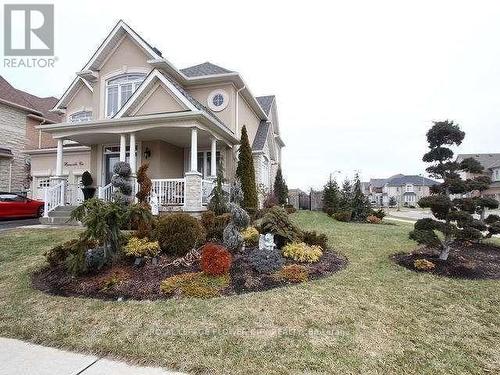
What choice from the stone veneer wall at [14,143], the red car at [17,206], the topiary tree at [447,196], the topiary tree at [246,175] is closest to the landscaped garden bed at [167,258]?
the topiary tree at [447,196]

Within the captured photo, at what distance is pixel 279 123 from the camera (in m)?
23.2

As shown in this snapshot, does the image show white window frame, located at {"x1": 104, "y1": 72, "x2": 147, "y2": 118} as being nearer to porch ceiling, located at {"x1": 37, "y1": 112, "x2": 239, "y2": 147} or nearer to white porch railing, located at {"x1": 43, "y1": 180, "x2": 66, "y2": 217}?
porch ceiling, located at {"x1": 37, "y1": 112, "x2": 239, "y2": 147}

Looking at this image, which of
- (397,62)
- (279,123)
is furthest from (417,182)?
(397,62)

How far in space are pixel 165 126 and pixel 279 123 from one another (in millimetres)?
13371

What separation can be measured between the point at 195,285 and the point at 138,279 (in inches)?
47.5

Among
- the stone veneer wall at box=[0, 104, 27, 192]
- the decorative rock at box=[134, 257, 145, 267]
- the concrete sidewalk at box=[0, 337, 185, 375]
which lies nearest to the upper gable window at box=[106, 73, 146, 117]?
the stone veneer wall at box=[0, 104, 27, 192]

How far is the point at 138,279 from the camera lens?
5.33 meters

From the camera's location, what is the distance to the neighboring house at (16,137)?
18828mm

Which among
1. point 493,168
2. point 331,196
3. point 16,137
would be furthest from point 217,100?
point 493,168

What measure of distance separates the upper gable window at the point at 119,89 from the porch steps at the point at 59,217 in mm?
5115

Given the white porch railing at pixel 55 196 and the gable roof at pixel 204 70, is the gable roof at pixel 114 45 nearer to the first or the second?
the gable roof at pixel 204 70

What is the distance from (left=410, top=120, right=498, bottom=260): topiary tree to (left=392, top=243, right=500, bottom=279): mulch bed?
1.24 ft

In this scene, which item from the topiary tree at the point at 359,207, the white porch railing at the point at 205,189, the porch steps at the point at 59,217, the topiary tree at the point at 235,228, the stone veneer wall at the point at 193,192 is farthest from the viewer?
the topiary tree at the point at 359,207

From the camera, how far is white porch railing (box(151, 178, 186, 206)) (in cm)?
1173
